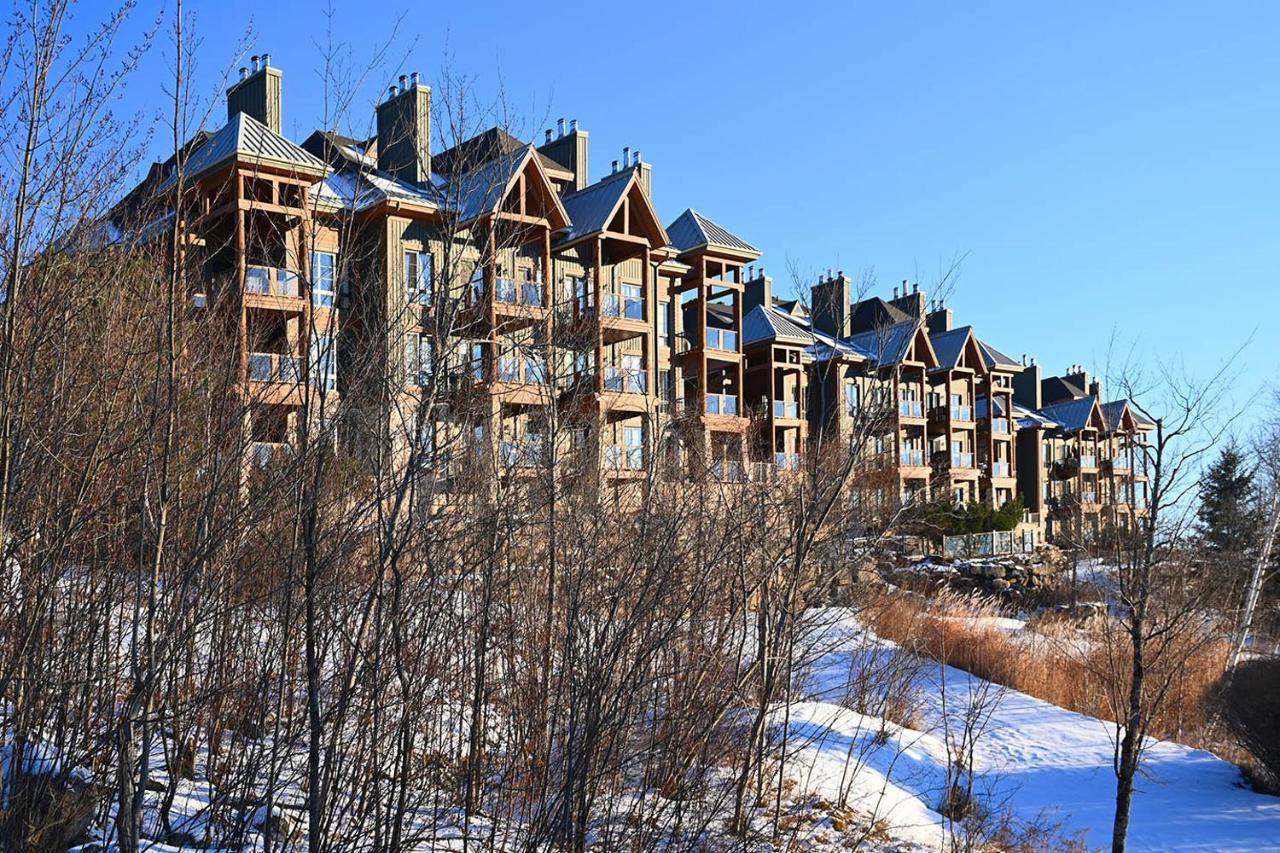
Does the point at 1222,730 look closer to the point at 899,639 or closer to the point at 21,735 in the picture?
the point at 899,639

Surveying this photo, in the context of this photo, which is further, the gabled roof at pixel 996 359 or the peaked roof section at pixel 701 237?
the gabled roof at pixel 996 359

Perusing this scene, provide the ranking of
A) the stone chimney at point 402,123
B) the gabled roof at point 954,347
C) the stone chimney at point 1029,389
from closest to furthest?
the stone chimney at point 402,123, the gabled roof at point 954,347, the stone chimney at point 1029,389

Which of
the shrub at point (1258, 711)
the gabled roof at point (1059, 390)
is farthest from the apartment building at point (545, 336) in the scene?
the shrub at point (1258, 711)

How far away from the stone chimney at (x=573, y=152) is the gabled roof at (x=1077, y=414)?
1302 inches

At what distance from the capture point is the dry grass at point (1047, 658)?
19625mm

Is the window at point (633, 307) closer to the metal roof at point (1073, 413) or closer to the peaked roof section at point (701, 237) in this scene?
the peaked roof section at point (701, 237)

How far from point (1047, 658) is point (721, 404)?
1341 cm

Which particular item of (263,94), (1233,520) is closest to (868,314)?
(1233,520)

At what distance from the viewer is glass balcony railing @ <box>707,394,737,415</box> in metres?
32.6

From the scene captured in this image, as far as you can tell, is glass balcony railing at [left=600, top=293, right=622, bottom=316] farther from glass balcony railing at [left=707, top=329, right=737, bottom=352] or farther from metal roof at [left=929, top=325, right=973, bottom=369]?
metal roof at [left=929, top=325, right=973, bottom=369]

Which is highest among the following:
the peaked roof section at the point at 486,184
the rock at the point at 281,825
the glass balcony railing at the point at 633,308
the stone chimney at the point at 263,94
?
the stone chimney at the point at 263,94

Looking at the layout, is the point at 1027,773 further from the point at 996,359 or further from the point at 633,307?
the point at 996,359

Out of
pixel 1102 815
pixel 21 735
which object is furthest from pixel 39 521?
pixel 1102 815

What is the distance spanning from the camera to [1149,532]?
11.9 meters
